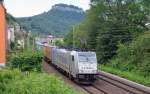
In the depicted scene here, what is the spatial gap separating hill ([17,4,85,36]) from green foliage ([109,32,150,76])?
10981cm

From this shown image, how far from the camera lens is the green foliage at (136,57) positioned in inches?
2006

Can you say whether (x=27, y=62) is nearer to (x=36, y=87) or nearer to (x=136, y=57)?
A: (x=36, y=87)

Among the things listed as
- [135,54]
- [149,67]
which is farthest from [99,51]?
[149,67]

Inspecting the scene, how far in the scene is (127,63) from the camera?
184ft

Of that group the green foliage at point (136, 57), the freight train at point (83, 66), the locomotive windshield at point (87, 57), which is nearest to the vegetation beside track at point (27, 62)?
the freight train at point (83, 66)

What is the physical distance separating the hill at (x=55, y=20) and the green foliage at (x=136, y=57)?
10981cm

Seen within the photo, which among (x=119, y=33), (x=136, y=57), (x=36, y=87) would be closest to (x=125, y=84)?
(x=136, y=57)

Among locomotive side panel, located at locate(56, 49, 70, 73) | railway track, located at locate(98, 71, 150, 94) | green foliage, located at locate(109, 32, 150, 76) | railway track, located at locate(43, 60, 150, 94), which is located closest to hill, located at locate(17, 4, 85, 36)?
green foliage, located at locate(109, 32, 150, 76)

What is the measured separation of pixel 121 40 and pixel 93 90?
108 ft

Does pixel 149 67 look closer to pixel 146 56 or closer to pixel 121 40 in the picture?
pixel 146 56

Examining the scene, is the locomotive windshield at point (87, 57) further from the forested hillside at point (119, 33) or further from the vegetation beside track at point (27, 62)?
the forested hillside at point (119, 33)

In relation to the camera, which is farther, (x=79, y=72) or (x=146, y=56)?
(x=146, y=56)

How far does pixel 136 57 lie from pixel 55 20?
4943 inches

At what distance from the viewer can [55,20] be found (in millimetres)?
180000
